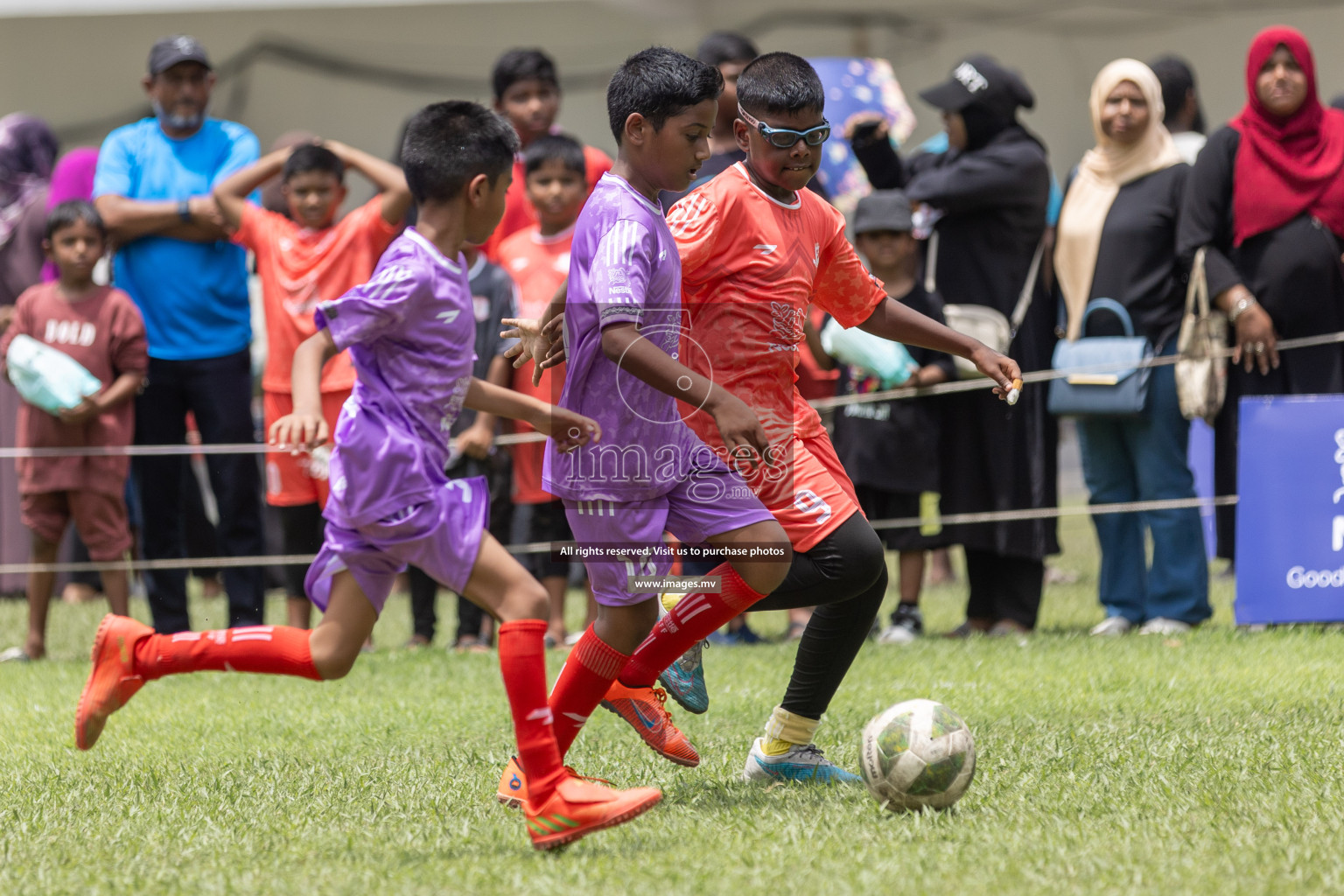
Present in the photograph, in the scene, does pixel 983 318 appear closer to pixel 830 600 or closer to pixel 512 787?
pixel 830 600

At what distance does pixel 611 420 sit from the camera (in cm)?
398

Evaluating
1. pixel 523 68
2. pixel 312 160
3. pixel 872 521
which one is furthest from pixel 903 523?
pixel 312 160

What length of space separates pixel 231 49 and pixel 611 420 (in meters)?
9.67

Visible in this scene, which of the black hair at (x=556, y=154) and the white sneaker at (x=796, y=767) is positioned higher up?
the black hair at (x=556, y=154)

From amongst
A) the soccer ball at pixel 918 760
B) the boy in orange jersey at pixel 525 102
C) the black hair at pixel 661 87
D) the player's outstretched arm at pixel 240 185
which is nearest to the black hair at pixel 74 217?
the player's outstretched arm at pixel 240 185

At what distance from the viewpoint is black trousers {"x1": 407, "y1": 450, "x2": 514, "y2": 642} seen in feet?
25.0

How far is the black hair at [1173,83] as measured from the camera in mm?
9133

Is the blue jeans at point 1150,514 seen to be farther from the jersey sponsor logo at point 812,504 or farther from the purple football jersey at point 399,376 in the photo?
the purple football jersey at point 399,376

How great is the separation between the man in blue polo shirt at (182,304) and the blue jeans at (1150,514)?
158 inches

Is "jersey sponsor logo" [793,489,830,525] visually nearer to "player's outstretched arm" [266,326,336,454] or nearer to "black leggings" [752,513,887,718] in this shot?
"black leggings" [752,513,887,718]

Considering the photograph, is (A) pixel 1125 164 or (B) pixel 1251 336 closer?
(B) pixel 1251 336

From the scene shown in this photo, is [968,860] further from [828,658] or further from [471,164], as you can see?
[471,164]

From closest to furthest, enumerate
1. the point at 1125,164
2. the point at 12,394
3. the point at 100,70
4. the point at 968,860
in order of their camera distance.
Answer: the point at 968,860 < the point at 1125,164 < the point at 12,394 < the point at 100,70

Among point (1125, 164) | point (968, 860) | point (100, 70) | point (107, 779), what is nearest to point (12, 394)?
point (100, 70)
